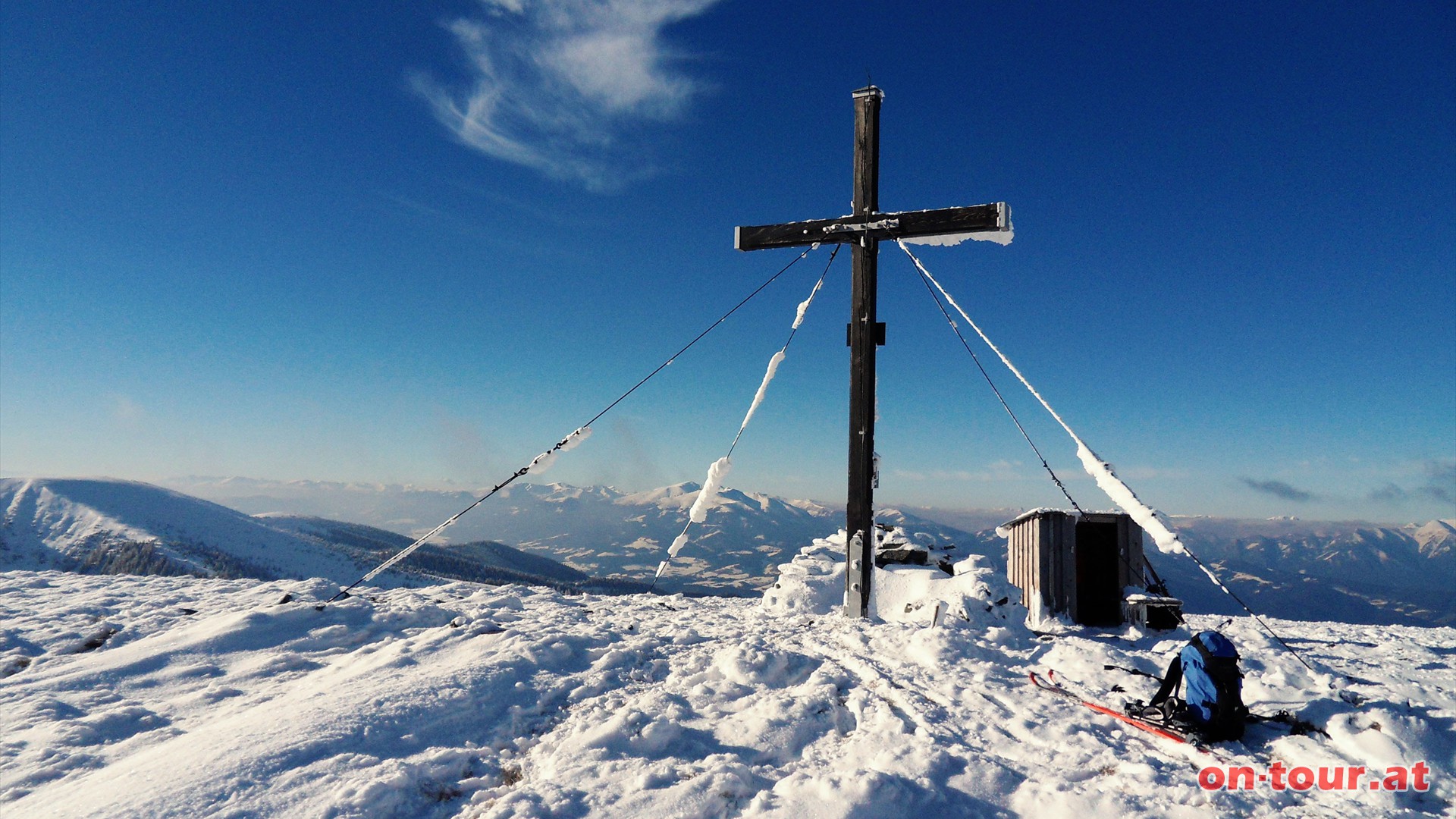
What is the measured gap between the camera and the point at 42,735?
14.5 ft

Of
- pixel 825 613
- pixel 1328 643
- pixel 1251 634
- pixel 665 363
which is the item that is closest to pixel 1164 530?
pixel 1251 634

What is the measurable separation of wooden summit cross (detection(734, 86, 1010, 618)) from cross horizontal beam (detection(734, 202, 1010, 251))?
0.01 meters

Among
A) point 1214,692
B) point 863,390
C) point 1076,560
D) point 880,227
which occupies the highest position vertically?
point 880,227

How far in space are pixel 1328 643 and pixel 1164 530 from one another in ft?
20.9

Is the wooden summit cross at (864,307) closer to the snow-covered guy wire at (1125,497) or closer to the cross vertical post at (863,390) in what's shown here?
the cross vertical post at (863,390)

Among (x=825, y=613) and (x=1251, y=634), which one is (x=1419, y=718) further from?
(x=825, y=613)

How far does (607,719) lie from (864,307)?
293 inches

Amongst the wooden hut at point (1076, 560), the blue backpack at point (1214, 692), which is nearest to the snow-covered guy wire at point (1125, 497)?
the blue backpack at point (1214, 692)

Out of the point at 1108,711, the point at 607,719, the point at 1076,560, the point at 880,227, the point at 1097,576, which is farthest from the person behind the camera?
the point at 1097,576

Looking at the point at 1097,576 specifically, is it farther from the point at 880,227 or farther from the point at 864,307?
the point at 880,227

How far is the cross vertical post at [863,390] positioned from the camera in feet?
32.5

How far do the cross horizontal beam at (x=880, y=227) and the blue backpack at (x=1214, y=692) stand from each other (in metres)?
6.43

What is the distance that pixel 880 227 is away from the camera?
9938mm

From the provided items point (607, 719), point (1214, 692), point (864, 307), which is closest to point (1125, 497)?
point (1214, 692)
